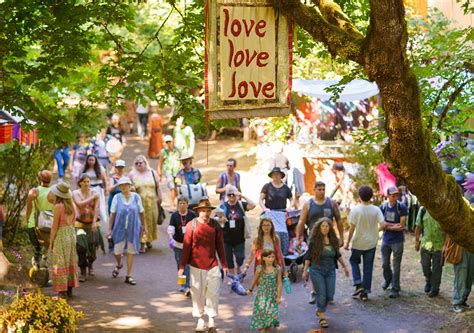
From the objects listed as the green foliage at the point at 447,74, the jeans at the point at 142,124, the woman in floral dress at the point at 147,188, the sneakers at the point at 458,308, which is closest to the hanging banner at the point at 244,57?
the green foliage at the point at 447,74

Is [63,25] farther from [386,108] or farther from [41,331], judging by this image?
[386,108]

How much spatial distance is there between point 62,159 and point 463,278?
14293 mm

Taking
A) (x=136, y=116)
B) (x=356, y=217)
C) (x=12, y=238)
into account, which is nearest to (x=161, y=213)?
(x=12, y=238)

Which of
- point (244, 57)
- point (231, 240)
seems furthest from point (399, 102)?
point (231, 240)

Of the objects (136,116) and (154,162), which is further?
(136,116)

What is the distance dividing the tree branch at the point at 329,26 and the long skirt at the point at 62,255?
600 cm

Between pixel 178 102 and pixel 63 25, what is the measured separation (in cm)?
215

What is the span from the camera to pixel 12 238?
53.7ft

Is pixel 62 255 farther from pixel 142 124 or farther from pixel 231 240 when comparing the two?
pixel 142 124

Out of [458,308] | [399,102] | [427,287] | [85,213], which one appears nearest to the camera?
[399,102]

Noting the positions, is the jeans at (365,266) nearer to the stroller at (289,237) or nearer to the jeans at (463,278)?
the stroller at (289,237)

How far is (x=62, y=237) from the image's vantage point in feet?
41.9

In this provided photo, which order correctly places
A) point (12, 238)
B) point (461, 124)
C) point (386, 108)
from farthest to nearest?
1. point (12, 238)
2. point (461, 124)
3. point (386, 108)

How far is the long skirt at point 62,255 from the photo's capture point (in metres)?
12.7
